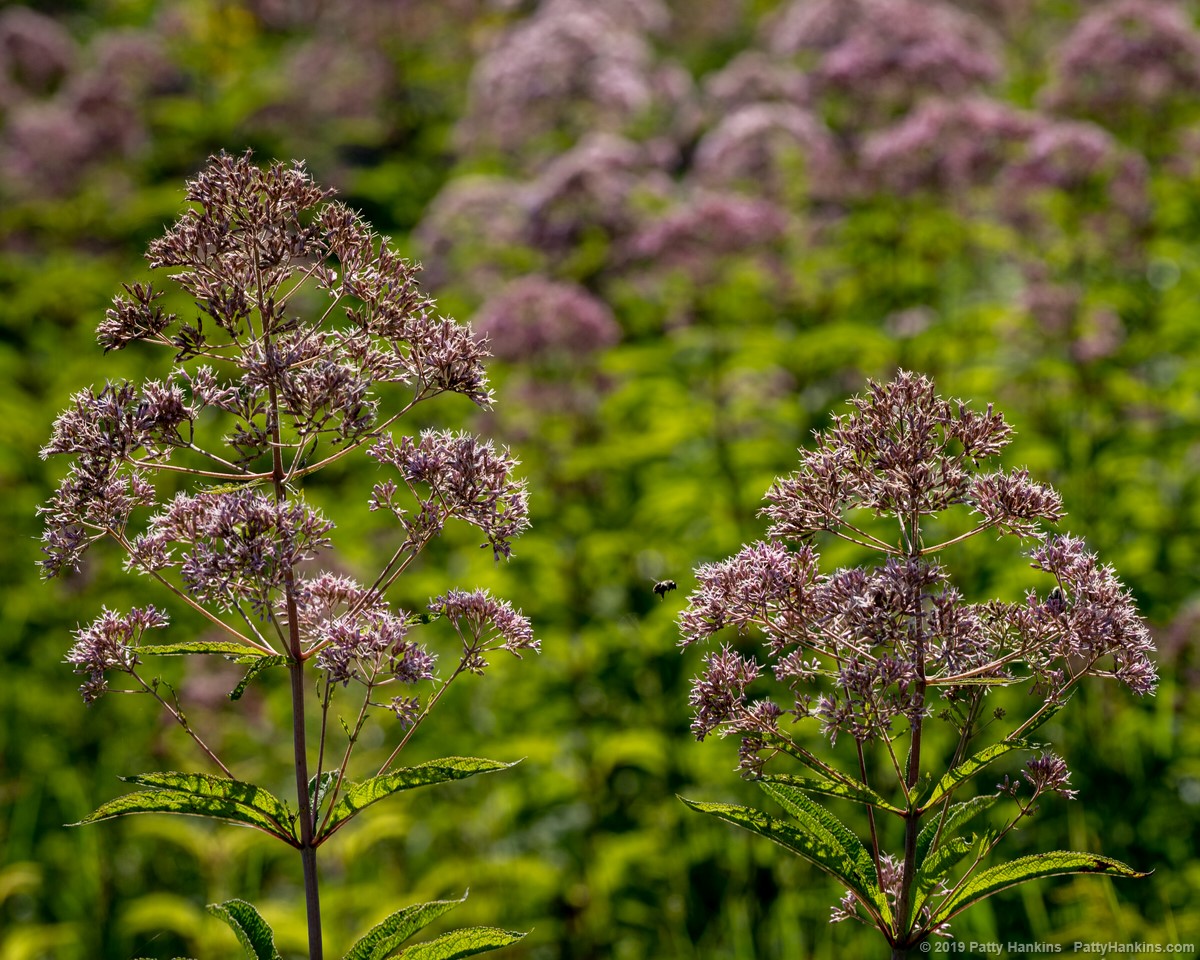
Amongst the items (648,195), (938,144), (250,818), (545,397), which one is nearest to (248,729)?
(545,397)

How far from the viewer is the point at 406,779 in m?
2.30

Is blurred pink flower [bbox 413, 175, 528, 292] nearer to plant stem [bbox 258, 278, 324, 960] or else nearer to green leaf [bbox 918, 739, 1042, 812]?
plant stem [bbox 258, 278, 324, 960]

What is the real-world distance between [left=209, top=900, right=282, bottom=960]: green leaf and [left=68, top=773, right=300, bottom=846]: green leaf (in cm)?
15

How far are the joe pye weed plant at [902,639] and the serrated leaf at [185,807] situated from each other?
2.73 ft

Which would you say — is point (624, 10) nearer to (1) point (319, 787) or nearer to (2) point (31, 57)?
(2) point (31, 57)

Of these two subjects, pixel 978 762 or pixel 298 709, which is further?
pixel 298 709

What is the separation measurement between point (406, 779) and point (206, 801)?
1.18 ft

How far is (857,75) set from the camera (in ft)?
26.9

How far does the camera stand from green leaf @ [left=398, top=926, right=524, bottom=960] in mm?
2264

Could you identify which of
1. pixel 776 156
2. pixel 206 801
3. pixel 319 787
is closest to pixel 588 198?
pixel 776 156

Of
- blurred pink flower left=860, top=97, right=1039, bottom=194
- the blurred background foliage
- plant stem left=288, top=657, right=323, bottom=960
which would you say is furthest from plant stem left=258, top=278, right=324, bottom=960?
blurred pink flower left=860, top=97, right=1039, bottom=194

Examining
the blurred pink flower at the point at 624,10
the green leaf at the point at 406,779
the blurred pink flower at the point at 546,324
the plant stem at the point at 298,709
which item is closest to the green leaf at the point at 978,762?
the green leaf at the point at 406,779

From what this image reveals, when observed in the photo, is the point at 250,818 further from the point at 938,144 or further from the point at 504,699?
the point at 938,144

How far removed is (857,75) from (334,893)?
587 cm
